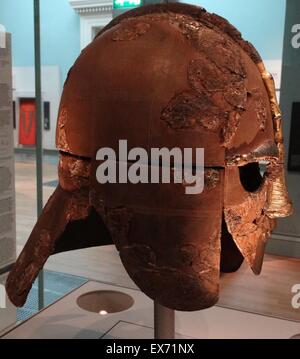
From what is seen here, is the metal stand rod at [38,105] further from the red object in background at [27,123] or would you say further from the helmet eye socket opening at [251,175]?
the red object in background at [27,123]

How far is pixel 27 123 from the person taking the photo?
473 centimetres

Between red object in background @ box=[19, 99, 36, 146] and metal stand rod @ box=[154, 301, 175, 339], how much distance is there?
317 cm

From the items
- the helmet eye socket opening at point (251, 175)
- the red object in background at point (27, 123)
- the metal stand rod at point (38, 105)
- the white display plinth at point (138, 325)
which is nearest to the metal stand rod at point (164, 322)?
the white display plinth at point (138, 325)

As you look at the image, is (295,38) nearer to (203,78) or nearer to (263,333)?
(263,333)

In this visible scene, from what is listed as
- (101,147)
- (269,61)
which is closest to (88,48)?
(101,147)

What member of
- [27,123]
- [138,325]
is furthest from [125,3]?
[27,123]

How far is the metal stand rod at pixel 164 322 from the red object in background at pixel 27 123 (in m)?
3.17

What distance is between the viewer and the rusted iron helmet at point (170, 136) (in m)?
0.90

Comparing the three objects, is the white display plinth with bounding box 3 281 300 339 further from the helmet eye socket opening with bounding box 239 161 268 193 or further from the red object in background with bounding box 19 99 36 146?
the red object in background with bounding box 19 99 36 146

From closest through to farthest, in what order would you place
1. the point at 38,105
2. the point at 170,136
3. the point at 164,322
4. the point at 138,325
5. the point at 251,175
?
the point at 170,136 → the point at 164,322 → the point at 251,175 → the point at 138,325 → the point at 38,105

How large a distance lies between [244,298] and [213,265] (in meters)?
1.52

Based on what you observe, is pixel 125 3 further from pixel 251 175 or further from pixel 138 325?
pixel 138 325

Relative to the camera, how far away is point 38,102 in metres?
1.97

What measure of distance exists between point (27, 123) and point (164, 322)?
3.91m
